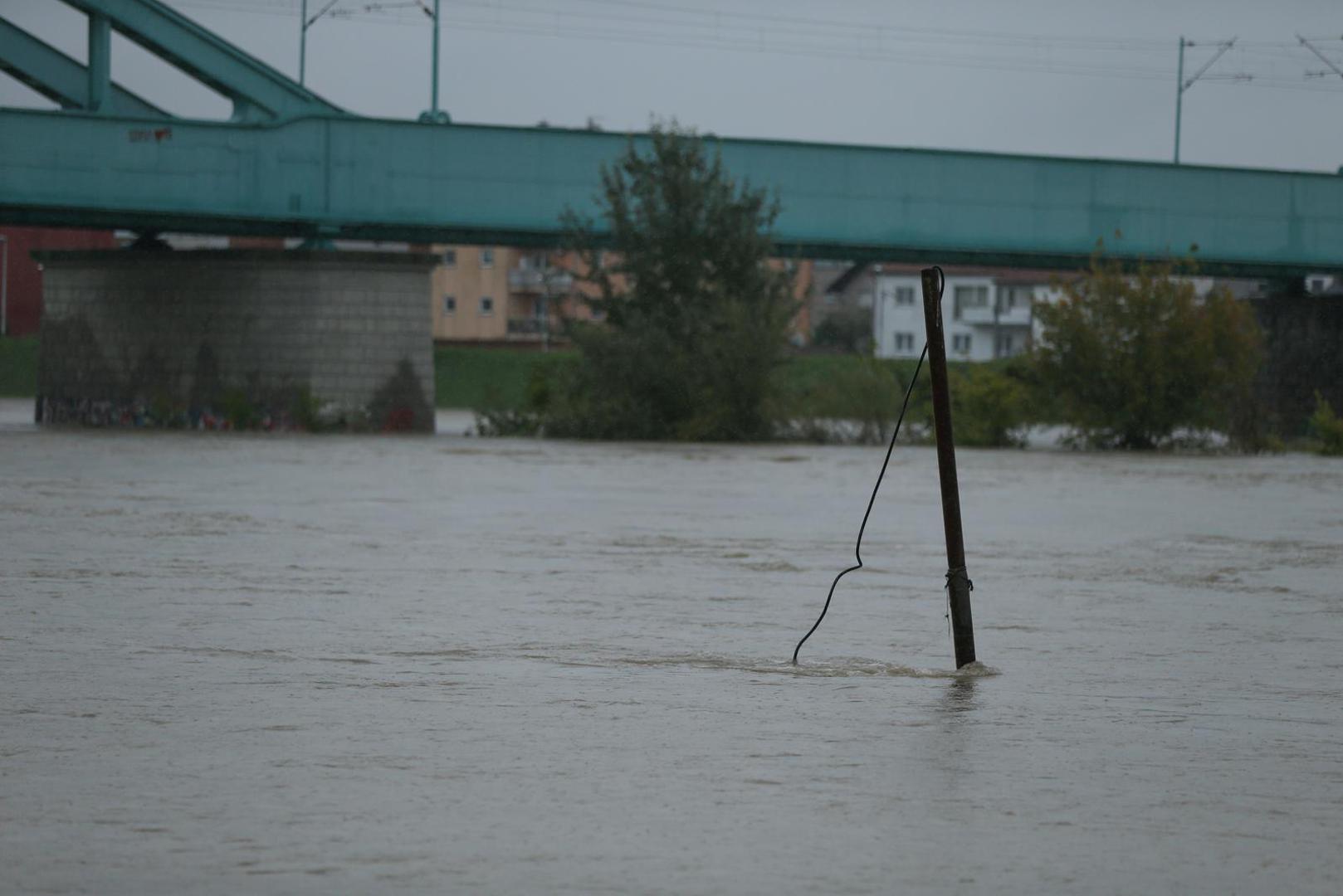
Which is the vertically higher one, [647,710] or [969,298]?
[969,298]

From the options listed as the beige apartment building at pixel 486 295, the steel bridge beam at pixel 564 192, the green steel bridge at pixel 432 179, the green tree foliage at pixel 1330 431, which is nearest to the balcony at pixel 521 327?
the beige apartment building at pixel 486 295

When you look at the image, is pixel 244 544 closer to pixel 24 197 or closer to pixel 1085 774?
pixel 1085 774

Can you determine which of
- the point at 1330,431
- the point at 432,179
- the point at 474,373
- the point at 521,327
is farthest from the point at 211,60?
the point at 521,327

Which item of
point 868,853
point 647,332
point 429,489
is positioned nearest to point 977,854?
point 868,853

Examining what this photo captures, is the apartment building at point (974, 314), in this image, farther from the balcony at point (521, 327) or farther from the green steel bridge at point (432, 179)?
the green steel bridge at point (432, 179)

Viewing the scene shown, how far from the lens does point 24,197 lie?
39.4m

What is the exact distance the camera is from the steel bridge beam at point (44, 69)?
1630 inches

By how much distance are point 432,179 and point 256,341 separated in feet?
15.9

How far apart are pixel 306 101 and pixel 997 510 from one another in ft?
83.6

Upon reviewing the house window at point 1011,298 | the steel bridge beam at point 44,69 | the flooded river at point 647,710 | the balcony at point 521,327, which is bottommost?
the flooded river at point 647,710

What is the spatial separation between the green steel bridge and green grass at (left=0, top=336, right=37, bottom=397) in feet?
112

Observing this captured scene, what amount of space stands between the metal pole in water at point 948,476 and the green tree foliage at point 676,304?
3063cm

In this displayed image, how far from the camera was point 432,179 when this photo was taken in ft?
137

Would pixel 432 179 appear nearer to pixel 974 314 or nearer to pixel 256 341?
pixel 256 341
